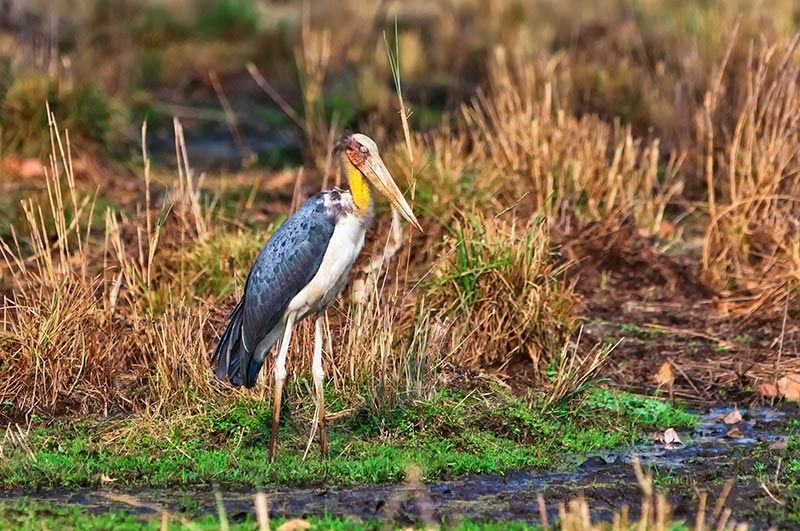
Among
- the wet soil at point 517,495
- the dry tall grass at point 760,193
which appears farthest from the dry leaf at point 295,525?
the dry tall grass at point 760,193

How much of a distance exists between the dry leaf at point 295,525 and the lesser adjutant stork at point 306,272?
1159mm

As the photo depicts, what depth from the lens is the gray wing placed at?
6688 millimetres

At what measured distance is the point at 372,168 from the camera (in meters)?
6.91

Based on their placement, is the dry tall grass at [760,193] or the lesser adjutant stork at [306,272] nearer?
the lesser adjutant stork at [306,272]

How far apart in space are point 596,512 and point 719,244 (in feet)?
14.5

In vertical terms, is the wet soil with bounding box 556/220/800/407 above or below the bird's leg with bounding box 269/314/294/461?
below

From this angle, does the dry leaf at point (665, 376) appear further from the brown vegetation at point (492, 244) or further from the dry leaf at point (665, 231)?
the dry leaf at point (665, 231)

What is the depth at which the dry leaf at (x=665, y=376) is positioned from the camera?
816cm

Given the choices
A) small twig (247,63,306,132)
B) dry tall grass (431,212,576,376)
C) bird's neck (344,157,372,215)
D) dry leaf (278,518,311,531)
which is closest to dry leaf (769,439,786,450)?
dry tall grass (431,212,576,376)

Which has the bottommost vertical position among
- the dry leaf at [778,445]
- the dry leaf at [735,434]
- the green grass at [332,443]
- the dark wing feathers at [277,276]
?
the dry leaf at [735,434]

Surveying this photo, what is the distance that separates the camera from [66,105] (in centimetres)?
1186

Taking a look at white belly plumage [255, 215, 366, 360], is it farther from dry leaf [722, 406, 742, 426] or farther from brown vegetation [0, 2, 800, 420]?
dry leaf [722, 406, 742, 426]

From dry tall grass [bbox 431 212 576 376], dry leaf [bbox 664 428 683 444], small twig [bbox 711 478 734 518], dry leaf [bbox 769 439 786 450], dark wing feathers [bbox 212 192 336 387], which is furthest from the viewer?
dry tall grass [bbox 431 212 576 376]

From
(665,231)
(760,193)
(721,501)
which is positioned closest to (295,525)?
(721,501)
